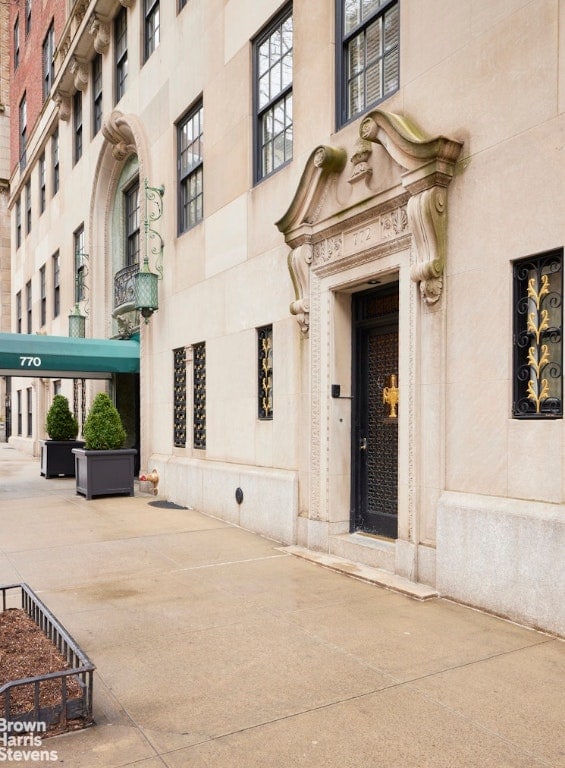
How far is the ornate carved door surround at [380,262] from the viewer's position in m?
6.23

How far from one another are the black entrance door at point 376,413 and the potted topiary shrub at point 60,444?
10.7m

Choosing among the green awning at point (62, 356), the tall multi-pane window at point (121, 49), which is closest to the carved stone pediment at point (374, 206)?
the green awning at point (62, 356)

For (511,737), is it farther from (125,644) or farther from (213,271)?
(213,271)

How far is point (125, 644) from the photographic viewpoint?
4.93m

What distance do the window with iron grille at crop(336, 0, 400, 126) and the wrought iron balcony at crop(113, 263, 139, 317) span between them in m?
7.54

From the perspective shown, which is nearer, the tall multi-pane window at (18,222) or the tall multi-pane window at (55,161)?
the tall multi-pane window at (55,161)

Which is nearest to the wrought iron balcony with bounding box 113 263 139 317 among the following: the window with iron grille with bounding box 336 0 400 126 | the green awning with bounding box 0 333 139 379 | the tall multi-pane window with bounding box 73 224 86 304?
the green awning with bounding box 0 333 139 379

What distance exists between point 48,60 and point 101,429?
17.4 meters

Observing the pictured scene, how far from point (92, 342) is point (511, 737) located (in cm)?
1245

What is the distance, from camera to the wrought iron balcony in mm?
14703

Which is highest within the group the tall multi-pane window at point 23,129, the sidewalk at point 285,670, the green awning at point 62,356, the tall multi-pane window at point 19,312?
the tall multi-pane window at point 23,129

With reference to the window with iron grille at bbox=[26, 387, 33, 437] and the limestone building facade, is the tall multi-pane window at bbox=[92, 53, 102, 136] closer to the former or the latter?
the limestone building facade

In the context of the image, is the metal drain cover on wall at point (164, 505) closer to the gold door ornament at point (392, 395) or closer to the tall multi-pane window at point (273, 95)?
the gold door ornament at point (392, 395)

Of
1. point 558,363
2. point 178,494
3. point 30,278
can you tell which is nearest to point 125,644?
point 558,363
